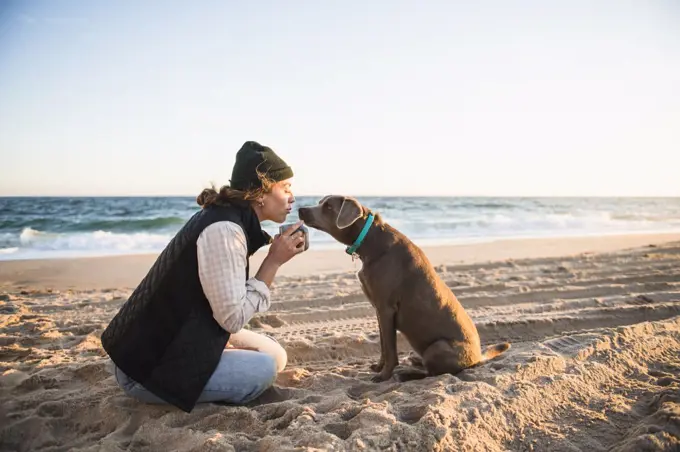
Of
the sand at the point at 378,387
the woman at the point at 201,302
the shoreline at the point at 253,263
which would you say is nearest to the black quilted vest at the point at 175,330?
the woman at the point at 201,302

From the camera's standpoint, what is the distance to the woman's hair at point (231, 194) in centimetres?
282

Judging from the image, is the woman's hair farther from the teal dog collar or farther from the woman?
the teal dog collar

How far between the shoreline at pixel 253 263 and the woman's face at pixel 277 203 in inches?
200

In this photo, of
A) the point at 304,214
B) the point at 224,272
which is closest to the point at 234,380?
the point at 224,272

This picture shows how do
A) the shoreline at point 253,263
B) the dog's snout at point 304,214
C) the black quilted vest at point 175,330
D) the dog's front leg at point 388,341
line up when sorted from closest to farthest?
the black quilted vest at point 175,330
the dog's front leg at point 388,341
the dog's snout at point 304,214
the shoreline at point 253,263

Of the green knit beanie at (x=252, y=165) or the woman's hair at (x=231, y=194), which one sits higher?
the green knit beanie at (x=252, y=165)

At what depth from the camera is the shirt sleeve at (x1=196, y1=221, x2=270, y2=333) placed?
255 cm

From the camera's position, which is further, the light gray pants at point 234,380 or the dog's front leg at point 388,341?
the dog's front leg at point 388,341

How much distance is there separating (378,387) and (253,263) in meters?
6.57

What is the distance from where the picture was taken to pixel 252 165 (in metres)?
2.84

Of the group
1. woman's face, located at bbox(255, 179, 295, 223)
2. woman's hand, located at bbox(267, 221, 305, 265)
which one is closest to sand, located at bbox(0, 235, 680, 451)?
woman's hand, located at bbox(267, 221, 305, 265)

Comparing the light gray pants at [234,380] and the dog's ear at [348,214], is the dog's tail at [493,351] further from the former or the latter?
the light gray pants at [234,380]

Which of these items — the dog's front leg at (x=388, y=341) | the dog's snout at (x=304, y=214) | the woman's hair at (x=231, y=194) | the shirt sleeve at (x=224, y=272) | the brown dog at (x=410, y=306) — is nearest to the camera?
the shirt sleeve at (x=224, y=272)

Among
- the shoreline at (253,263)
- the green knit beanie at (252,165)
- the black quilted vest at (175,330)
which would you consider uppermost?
the green knit beanie at (252,165)
